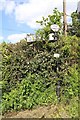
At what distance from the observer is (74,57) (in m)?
7.94

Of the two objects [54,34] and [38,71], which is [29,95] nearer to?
[38,71]

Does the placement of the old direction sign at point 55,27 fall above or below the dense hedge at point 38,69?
above

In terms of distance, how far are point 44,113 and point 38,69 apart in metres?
1.40

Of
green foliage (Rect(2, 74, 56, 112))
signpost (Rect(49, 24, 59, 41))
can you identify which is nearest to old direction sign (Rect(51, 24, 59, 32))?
signpost (Rect(49, 24, 59, 41))

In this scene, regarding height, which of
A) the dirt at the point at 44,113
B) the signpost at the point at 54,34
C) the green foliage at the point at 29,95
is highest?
the signpost at the point at 54,34

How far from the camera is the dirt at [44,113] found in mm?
6727

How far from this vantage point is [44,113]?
22.4 ft

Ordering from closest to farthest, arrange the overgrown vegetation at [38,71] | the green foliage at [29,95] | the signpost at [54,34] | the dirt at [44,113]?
the dirt at [44,113] → the green foliage at [29,95] → the overgrown vegetation at [38,71] → the signpost at [54,34]

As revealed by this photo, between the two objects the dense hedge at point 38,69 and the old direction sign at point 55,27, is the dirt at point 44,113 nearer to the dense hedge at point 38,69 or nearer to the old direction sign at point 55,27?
the dense hedge at point 38,69

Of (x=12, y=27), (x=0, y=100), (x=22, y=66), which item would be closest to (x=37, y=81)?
(x=22, y=66)

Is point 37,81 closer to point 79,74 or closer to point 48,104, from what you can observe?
point 48,104

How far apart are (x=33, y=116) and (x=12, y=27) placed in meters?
2.64

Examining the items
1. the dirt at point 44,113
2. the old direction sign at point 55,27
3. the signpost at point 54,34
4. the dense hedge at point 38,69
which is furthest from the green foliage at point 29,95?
the old direction sign at point 55,27

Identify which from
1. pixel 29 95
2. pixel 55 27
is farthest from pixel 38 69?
pixel 55 27
